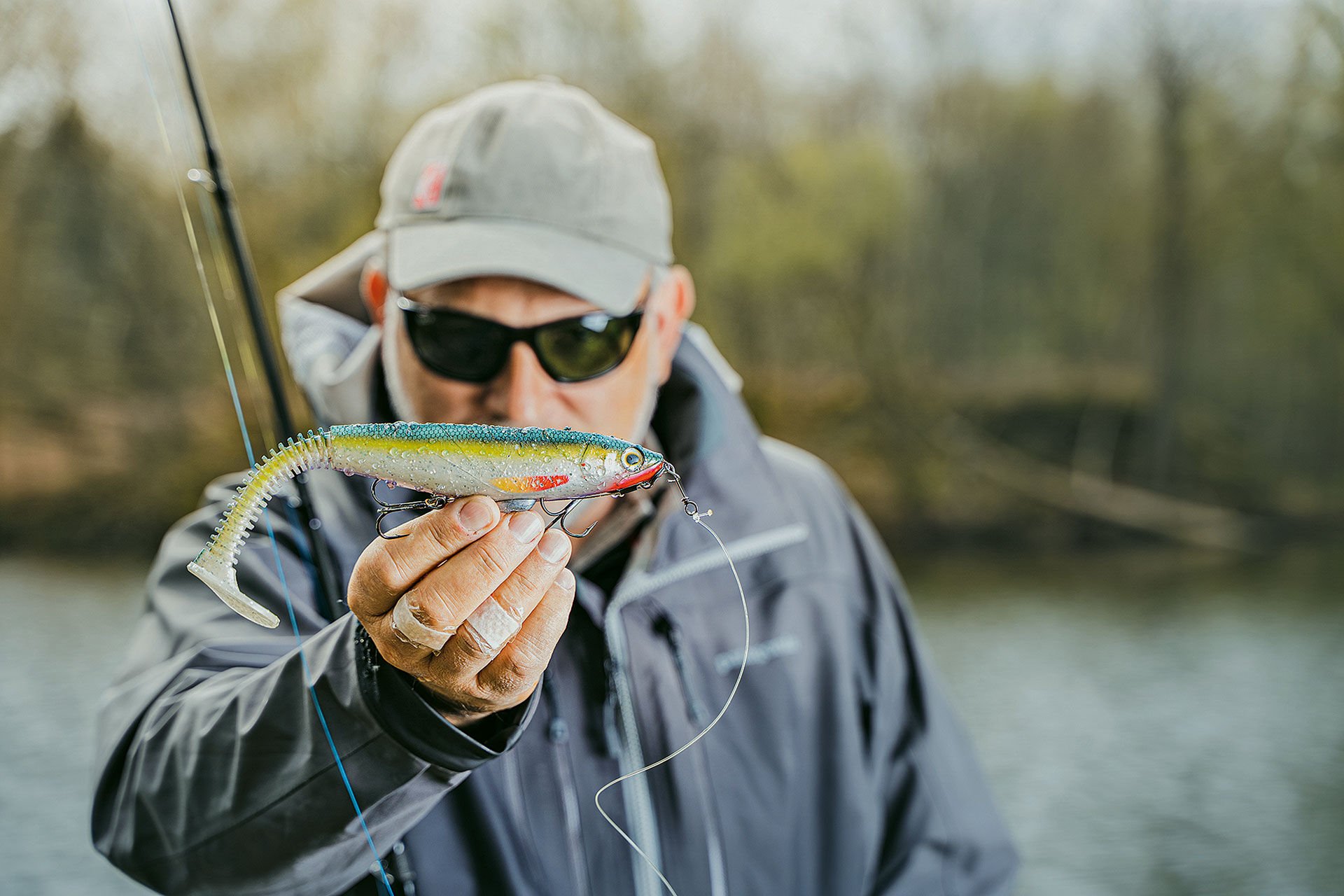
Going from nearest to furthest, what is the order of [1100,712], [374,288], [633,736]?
[633,736], [374,288], [1100,712]

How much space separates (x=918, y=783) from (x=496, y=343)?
1.20m

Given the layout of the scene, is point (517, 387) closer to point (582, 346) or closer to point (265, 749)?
point (582, 346)

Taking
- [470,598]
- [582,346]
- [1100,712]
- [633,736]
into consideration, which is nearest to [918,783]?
[633,736]

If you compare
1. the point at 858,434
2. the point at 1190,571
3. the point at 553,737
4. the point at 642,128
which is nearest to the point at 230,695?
the point at 553,737

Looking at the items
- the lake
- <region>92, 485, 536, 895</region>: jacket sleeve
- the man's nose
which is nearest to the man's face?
the man's nose

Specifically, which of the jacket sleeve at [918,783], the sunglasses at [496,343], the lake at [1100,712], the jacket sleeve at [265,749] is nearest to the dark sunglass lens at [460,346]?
the sunglasses at [496,343]

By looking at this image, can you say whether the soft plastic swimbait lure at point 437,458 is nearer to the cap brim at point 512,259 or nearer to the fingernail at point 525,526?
the fingernail at point 525,526

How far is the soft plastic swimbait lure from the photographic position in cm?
74

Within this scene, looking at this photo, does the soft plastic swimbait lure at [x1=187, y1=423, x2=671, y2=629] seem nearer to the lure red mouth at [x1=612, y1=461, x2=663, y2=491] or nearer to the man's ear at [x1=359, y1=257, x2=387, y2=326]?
the lure red mouth at [x1=612, y1=461, x2=663, y2=491]

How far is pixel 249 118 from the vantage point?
16.0 feet

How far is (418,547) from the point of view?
0.79 m

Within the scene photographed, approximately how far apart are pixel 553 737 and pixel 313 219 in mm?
4271

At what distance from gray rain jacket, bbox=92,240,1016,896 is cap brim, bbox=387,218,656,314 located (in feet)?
0.48

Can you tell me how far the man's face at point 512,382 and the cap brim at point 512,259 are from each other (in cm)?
2
